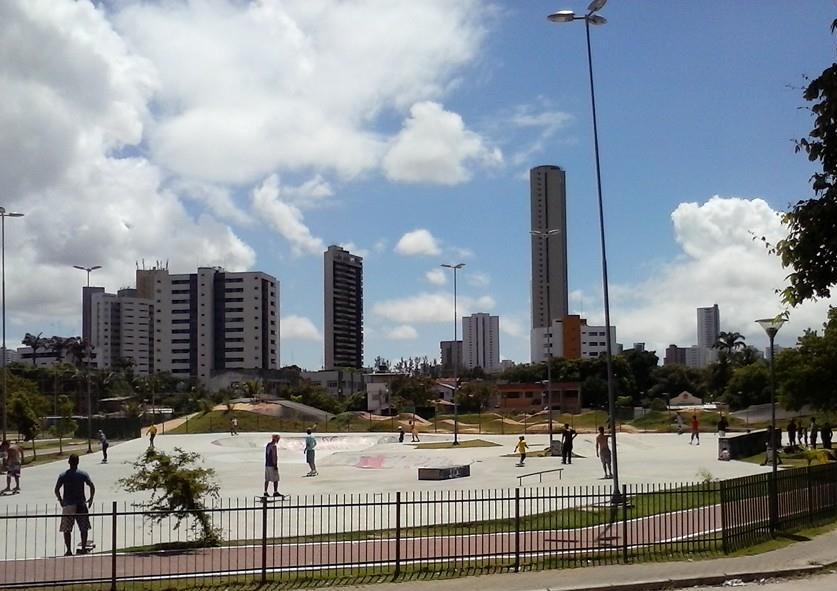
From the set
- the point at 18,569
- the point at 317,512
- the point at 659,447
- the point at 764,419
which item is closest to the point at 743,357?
the point at 764,419

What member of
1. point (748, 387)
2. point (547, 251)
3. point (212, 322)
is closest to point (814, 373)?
point (748, 387)

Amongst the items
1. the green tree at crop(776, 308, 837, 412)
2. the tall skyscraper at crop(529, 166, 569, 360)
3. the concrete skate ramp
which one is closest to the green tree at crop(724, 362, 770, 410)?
the concrete skate ramp

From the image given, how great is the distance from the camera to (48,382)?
386 ft

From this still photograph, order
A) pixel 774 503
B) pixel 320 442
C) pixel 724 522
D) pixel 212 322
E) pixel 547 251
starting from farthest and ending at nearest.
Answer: pixel 547 251, pixel 212 322, pixel 320 442, pixel 774 503, pixel 724 522

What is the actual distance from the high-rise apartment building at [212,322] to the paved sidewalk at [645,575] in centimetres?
15009

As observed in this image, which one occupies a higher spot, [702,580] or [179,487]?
[179,487]

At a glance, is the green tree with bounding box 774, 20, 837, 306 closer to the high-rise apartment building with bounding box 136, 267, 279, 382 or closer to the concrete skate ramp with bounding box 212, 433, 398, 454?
the concrete skate ramp with bounding box 212, 433, 398, 454

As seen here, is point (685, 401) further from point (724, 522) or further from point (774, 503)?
point (724, 522)

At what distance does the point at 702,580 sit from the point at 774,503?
383 centimetres

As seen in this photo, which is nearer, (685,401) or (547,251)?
(685,401)

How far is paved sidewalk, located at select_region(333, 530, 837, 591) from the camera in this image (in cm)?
1204

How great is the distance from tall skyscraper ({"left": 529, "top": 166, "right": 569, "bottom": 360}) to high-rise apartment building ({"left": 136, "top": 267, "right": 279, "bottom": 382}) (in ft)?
181

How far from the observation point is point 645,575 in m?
12.7

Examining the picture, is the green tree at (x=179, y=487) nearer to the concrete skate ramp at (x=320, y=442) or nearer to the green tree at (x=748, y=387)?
the concrete skate ramp at (x=320, y=442)
